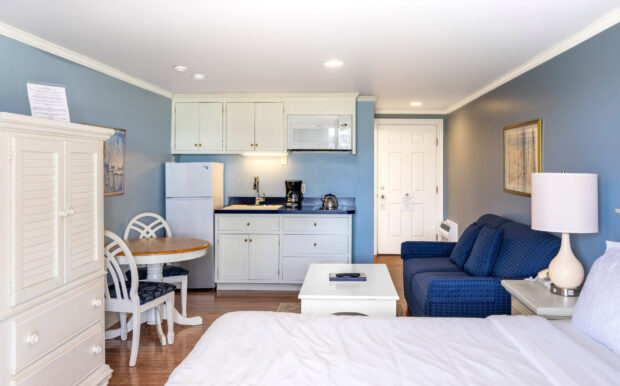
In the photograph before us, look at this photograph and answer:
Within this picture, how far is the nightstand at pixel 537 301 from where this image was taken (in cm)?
238

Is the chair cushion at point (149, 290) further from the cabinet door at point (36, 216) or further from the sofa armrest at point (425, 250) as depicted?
the sofa armrest at point (425, 250)

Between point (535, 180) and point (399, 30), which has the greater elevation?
point (399, 30)

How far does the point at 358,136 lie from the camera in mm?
5379

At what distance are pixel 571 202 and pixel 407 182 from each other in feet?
14.2

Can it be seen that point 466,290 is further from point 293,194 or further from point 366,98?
point 366,98

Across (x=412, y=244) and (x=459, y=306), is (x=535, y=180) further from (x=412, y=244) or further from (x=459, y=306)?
(x=412, y=244)

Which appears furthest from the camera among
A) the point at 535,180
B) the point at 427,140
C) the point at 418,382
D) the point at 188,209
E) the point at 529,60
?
the point at 427,140

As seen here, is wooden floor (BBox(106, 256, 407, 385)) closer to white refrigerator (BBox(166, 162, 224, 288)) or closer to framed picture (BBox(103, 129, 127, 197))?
white refrigerator (BBox(166, 162, 224, 288))

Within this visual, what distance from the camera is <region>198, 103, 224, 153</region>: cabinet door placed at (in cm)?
528

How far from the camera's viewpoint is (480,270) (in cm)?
347

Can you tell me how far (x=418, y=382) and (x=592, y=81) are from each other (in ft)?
7.93

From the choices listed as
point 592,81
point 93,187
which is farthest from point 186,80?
point 592,81

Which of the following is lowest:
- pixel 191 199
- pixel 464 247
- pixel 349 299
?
pixel 349 299

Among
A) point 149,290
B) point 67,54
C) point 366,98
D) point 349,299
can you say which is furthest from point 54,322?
point 366,98
